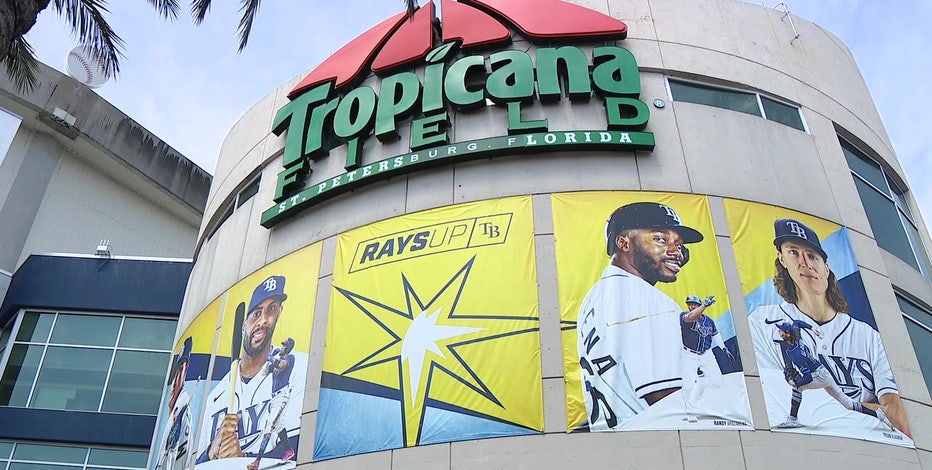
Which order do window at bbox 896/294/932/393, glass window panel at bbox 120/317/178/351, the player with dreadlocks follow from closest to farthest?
the player with dreadlocks → window at bbox 896/294/932/393 → glass window panel at bbox 120/317/178/351

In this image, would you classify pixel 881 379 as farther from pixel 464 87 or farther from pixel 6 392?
pixel 6 392

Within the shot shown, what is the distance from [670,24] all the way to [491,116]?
5059 millimetres

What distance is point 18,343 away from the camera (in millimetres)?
23000

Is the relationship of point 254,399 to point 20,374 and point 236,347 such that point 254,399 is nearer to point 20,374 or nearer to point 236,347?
point 236,347

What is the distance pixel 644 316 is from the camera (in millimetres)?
12711

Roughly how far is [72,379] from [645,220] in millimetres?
18037

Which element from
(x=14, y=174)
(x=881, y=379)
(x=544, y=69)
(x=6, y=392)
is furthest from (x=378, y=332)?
(x=14, y=174)

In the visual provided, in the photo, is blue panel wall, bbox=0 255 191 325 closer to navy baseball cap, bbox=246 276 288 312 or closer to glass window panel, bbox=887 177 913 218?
navy baseball cap, bbox=246 276 288 312

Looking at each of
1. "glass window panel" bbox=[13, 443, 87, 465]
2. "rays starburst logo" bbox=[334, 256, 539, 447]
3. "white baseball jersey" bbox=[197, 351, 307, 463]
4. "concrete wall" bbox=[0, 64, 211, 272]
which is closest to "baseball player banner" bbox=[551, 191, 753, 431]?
"rays starburst logo" bbox=[334, 256, 539, 447]

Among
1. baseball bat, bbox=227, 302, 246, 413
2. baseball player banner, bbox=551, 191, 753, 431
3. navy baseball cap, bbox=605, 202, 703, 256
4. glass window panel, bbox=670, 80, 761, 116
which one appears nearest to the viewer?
baseball player banner, bbox=551, 191, 753, 431

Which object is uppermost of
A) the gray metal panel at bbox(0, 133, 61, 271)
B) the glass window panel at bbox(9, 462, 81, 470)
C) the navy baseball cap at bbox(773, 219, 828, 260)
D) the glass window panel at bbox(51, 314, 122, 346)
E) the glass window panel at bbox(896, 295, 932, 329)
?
the gray metal panel at bbox(0, 133, 61, 271)

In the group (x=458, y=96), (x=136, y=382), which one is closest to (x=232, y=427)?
(x=458, y=96)

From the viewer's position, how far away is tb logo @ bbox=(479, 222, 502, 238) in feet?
46.3

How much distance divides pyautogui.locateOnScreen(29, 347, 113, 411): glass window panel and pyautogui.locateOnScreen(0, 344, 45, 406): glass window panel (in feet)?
0.88
